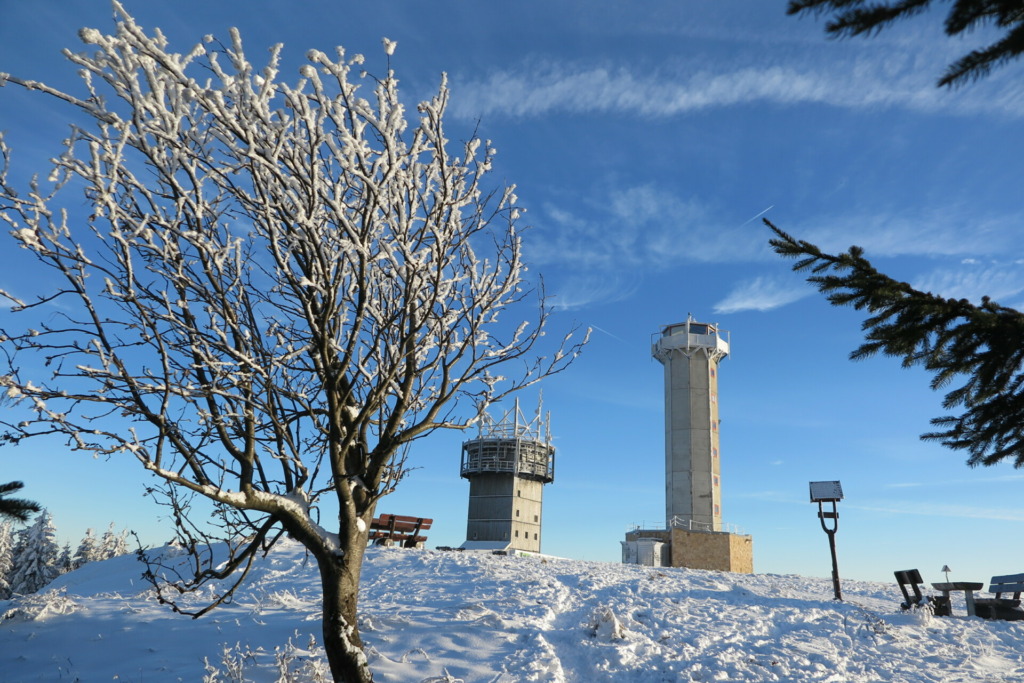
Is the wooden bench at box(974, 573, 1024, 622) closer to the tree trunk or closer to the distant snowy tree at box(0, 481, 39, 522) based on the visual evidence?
the tree trunk

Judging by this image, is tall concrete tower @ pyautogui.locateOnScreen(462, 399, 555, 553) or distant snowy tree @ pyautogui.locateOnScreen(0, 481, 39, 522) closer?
A: distant snowy tree @ pyautogui.locateOnScreen(0, 481, 39, 522)

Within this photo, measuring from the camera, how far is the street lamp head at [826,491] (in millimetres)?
17578

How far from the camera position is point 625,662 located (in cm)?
962

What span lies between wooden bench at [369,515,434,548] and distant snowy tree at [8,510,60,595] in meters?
A: 39.7

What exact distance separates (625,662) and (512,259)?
238 inches

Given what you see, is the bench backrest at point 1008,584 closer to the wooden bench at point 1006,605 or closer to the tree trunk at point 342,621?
the wooden bench at point 1006,605

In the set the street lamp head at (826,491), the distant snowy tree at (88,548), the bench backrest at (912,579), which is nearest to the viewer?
the bench backrest at (912,579)

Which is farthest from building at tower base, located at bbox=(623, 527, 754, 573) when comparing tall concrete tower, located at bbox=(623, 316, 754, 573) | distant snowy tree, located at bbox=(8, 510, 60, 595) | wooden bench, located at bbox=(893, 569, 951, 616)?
distant snowy tree, located at bbox=(8, 510, 60, 595)

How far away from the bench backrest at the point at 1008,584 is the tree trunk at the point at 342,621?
53.1ft

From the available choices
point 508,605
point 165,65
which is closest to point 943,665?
point 508,605

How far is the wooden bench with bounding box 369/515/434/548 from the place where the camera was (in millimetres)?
23469

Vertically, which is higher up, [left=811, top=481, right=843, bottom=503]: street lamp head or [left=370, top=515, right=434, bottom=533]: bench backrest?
[left=811, top=481, right=843, bottom=503]: street lamp head

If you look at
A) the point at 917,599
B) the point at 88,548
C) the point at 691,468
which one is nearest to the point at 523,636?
the point at 917,599

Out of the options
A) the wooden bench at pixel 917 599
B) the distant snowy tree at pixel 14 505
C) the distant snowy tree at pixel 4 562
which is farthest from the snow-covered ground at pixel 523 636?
the distant snowy tree at pixel 4 562
